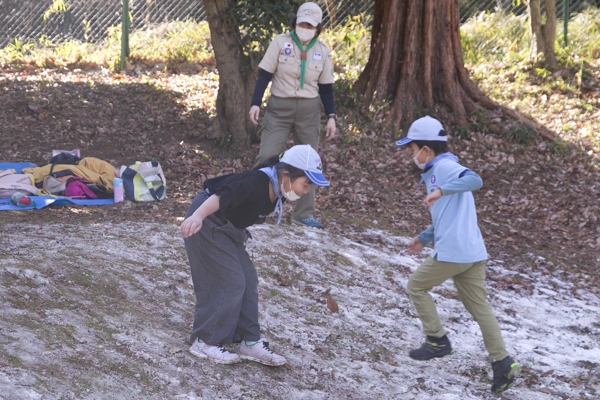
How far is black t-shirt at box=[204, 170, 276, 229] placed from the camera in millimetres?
4012

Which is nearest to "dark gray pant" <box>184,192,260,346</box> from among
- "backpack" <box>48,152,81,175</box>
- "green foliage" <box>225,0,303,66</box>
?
"backpack" <box>48,152,81,175</box>

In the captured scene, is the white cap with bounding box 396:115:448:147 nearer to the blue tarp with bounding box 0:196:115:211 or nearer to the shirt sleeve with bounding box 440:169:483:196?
the shirt sleeve with bounding box 440:169:483:196

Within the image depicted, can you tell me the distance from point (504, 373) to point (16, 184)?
5708 millimetres

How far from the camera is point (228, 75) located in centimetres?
1016

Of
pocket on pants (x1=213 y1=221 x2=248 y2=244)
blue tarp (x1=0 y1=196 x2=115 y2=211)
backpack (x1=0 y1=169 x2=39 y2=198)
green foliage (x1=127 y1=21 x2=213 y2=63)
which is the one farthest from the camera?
green foliage (x1=127 y1=21 x2=213 y2=63)

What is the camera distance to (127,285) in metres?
5.48

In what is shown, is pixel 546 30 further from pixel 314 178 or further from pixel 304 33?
pixel 314 178

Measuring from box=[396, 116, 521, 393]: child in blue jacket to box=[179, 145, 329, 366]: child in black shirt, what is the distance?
0.80 m

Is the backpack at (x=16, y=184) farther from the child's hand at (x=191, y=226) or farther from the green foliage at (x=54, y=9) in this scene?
the green foliage at (x=54, y=9)

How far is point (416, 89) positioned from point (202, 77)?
407 cm

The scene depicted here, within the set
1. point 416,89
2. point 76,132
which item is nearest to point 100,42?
point 76,132

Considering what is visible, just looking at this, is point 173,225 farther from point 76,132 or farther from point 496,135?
point 496,135

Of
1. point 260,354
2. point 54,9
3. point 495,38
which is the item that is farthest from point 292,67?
point 54,9

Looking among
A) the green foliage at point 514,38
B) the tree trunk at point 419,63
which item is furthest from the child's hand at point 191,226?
the green foliage at point 514,38
